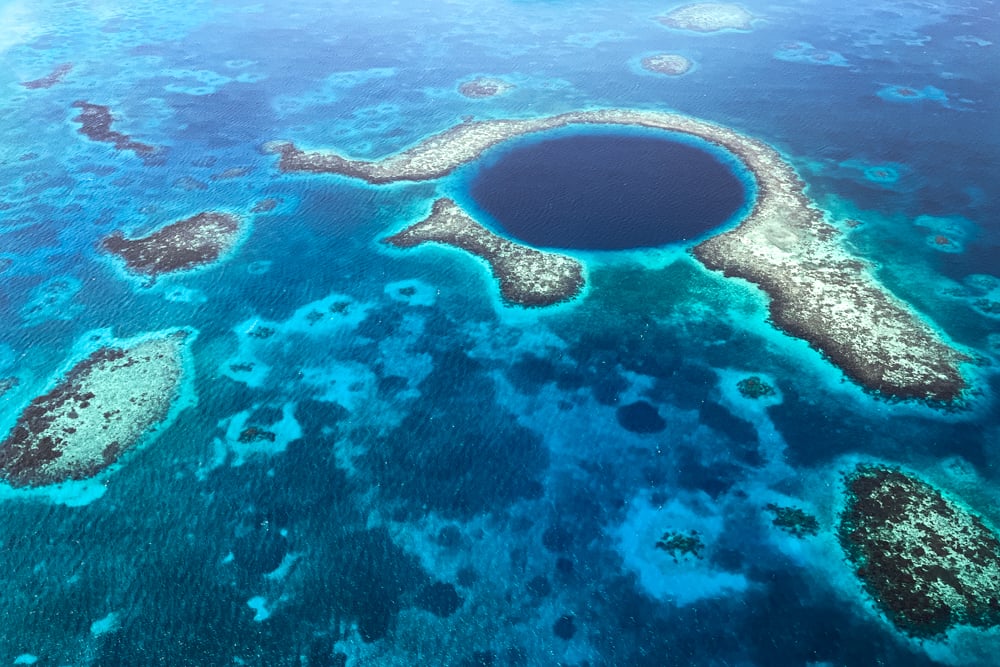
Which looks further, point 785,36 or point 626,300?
point 785,36

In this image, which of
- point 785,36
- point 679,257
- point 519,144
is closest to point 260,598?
point 679,257

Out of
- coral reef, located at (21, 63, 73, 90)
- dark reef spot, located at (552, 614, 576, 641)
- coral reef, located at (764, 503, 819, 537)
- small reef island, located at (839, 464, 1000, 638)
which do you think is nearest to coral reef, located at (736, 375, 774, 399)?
small reef island, located at (839, 464, 1000, 638)

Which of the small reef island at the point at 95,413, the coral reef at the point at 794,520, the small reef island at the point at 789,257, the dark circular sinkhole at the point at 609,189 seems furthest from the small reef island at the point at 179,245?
the coral reef at the point at 794,520

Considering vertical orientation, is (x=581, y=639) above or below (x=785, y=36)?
below

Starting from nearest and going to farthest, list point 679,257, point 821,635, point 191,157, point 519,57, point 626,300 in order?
point 821,635 → point 626,300 → point 679,257 → point 191,157 → point 519,57

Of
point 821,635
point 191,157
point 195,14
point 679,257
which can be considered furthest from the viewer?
point 195,14

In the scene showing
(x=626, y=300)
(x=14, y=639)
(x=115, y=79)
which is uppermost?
(x=115, y=79)

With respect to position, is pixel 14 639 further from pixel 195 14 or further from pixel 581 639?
pixel 195 14

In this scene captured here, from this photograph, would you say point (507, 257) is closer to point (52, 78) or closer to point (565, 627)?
point (565, 627)
